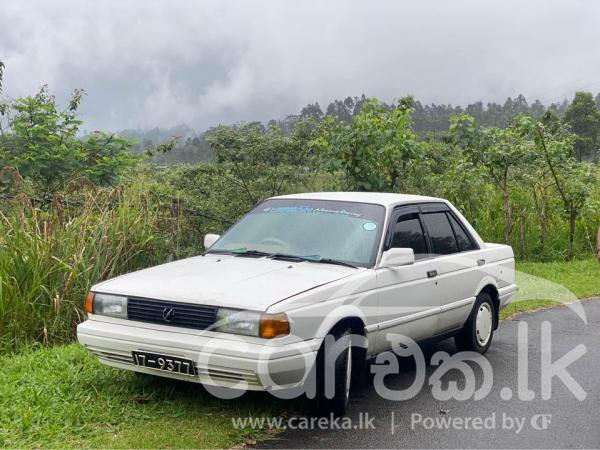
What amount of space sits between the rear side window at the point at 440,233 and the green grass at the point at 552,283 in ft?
9.67

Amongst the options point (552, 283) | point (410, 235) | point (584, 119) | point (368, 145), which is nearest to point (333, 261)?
point (410, 235)

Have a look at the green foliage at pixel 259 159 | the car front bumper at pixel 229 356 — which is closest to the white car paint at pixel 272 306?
the car front bumper at pixel 229 356

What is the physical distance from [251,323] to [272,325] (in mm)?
146

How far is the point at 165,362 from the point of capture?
4.90 m

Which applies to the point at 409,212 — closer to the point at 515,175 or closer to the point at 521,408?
the point at 521,408

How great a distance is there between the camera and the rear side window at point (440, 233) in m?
6.77

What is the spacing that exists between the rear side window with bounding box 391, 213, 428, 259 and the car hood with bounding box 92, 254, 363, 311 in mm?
821

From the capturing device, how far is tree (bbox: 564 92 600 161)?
37562mm

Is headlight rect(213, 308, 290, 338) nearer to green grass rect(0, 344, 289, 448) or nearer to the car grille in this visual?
the car grille

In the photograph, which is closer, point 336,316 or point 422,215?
point 336,316

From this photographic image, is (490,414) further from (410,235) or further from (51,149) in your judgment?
(51,149)

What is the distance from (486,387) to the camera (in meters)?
6.23

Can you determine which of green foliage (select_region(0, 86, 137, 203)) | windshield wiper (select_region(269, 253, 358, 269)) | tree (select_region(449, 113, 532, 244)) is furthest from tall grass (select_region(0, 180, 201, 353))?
tree (select_region(449, 113, 532, 244))

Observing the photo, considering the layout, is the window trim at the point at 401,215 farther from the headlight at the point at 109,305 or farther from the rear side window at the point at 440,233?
the headlight at the point at 109,305
